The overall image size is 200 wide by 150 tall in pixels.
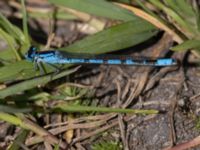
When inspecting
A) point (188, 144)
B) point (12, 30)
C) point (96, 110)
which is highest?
point (12, 30)

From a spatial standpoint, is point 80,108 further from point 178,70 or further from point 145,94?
point 178,70

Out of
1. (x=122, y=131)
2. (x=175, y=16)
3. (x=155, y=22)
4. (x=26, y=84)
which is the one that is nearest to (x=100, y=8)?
(x=155, y=22)

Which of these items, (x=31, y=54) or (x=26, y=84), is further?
(x=31, y=54)

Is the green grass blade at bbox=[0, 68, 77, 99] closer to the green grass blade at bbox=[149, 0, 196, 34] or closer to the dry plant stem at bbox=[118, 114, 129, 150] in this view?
the dry plant stem at bbox=[118, 114, 129, 150]

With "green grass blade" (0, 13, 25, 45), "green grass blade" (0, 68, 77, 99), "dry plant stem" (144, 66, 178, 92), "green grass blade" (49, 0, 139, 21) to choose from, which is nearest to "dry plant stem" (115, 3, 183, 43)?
"green grass blade" (49, 0, 139, 21)

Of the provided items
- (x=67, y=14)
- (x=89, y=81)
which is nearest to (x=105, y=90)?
(x=89, y=81)

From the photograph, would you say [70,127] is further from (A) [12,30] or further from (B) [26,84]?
(A) [12,30]

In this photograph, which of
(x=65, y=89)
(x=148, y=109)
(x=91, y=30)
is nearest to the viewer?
(x=148, y=109)
